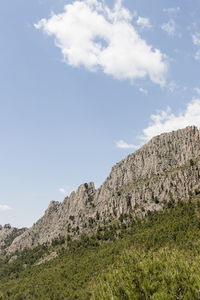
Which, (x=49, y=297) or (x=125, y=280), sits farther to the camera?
(x=49, y=297)

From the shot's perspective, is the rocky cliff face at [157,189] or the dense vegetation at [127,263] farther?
the rocky cliff face at [157,189]

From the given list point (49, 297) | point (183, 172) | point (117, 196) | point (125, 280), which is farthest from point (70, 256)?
point (125, 280)

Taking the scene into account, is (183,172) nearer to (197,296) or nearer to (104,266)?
(104,266)

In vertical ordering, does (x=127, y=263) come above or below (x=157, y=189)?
below

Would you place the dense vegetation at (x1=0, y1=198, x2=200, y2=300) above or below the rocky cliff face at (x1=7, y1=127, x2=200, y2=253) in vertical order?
below

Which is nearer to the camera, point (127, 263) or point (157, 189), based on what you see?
point (127, 263)

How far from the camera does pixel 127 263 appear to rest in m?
30.7

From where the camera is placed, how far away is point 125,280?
24.7m

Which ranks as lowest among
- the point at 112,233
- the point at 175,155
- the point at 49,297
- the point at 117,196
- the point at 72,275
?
the point at 49,297

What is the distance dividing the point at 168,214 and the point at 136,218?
26821 millimetres

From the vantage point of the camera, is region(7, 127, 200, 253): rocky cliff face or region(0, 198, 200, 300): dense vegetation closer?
region(0, 198, 200, 300): dense vegetation

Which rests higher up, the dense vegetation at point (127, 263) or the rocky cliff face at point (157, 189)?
the rocky cliff face at point (157, 189)

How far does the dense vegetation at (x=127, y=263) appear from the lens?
22.2 meters

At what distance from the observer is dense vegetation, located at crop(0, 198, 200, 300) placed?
72.9 ft
